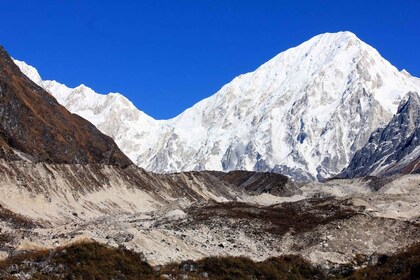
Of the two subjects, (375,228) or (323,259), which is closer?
(323,259)

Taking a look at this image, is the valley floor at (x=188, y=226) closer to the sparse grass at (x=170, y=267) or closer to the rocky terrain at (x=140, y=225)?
the rocky terrain at (x=140, y=225)

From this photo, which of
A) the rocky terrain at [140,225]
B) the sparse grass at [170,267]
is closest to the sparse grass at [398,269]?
the sparse grass at [170,267]

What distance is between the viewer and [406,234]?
2746 inches

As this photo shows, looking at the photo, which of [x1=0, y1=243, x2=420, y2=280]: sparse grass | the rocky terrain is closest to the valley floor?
the rocky terrain

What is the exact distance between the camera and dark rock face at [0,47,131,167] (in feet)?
470

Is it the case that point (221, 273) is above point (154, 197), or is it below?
below

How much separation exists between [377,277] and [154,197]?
10749 cm

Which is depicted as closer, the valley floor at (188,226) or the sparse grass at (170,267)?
the sparse grass at (170,267)

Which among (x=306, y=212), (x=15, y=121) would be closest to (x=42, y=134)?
(x=15, y=121)

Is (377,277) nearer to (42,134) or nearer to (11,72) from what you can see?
(42,134)

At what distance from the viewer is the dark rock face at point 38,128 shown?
143 meters

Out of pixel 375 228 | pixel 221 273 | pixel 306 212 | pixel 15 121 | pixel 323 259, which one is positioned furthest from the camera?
pixel 15 121

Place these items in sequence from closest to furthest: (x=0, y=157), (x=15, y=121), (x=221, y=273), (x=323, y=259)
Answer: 1. (x=221, y=273)
2. (x=323, y=259)
3. (x=0, y=157)
4. (x=15, y=121)

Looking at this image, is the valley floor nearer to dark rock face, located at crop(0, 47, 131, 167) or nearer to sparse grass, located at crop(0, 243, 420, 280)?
sparse grass, located at crop(0, 243, 420, 280)
